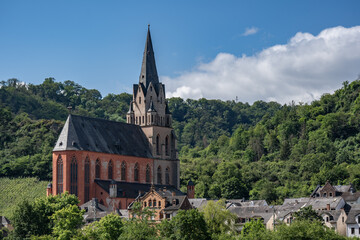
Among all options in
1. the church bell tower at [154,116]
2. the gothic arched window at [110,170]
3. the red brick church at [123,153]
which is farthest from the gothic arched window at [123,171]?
the church bell tower at [154,116]

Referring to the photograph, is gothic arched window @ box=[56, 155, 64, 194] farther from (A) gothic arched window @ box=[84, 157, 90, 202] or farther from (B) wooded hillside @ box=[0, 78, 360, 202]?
(B) wooded hillside @ box=[0, 78, 360, 202]

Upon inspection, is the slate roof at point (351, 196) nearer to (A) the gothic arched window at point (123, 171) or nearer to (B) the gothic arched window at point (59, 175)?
(A) the gothic arched window at point (123, 171)

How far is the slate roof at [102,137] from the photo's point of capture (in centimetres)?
11864

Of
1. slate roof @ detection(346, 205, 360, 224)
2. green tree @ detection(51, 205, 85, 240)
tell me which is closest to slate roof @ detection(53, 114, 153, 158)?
green tree @ detection(51, 205, 85, 240)

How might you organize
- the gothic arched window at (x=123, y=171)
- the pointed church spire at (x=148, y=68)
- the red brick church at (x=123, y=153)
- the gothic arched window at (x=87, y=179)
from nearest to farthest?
the red brick church at (x=123, y=153), the gothic arched window at (x=87, y=179), the gothic arched window at (x=123, y=171), the pointed church spire at (x=148, y=68)

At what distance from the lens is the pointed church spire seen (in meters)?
137

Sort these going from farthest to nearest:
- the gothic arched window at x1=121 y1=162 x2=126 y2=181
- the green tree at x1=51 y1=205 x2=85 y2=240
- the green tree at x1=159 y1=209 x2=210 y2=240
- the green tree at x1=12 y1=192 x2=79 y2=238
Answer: the gothic arched window at x1=121 y1=162 x2=126 y2=181, the green tree at x1=12 y1=192 x2=79 y2=238, the green tree at x1=51 y1=205 x2=85 y2=240, the green tree at x1=159 y1=209 x2=210 y2=240

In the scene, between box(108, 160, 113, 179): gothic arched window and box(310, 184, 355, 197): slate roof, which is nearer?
box(108, 160, 113, 179): gothic arched window

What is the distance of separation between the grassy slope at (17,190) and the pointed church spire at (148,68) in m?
25.5

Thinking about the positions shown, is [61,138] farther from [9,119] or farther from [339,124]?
[339,124]

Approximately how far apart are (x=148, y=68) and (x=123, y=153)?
1769cm

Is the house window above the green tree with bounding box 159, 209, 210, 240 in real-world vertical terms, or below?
above

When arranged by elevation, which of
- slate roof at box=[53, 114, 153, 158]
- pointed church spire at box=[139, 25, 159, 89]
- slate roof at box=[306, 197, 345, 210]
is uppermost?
pointed church spire at box=[139, 25, 159, 89]

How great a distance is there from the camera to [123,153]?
128 m
